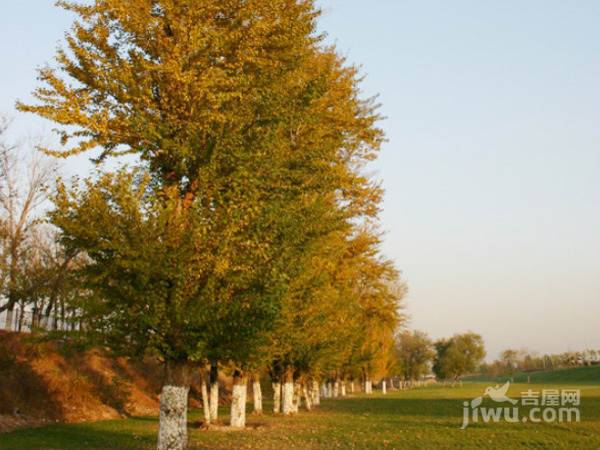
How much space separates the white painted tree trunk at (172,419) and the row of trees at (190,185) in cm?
2

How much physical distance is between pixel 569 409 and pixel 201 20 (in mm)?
29018

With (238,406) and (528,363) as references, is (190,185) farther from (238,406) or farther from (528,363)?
(528,363)

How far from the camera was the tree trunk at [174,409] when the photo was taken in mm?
12586

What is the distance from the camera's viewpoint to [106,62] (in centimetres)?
1474

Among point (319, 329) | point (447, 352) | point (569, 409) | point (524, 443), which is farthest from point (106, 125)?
point (447, 352)

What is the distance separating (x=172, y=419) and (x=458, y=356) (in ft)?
348

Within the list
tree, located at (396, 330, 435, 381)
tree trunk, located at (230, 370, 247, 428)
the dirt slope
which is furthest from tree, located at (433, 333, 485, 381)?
tree trunk, located at (230, 370, 247, 428)

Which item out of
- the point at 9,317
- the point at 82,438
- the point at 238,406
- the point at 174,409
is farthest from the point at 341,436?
the point at 9,317

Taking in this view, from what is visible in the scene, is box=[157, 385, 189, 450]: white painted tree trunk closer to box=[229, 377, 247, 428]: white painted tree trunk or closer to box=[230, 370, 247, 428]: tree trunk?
box=[230, 370, 247, 428]: tree trunk

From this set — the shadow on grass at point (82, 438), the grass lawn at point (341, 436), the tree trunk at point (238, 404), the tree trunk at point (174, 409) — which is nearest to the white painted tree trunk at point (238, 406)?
the tree trunk at point (238, 404)

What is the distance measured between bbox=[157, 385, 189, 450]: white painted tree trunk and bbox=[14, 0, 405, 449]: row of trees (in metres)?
0.02

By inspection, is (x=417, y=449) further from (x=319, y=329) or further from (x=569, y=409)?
(x=569, y=409)

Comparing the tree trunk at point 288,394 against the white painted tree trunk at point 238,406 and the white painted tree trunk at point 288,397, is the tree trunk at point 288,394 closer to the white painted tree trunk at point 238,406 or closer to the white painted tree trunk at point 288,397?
the white painted tree trunk at point 288,397

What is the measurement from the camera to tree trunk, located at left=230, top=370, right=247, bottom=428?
24469 mm
